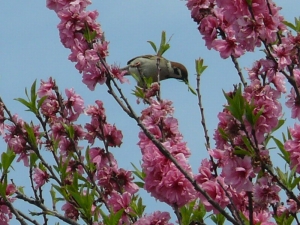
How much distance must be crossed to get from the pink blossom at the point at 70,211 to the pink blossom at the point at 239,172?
5.12ft

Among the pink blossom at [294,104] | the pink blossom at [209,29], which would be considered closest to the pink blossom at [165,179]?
the pink blossom at [294,104]

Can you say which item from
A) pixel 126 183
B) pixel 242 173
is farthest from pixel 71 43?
pixel 242 173

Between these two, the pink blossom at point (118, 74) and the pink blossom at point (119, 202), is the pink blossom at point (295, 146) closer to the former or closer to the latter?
the pink blossom at point (119, 202)

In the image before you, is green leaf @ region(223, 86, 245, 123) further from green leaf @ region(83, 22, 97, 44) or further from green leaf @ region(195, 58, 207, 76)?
green leaf @ region(195, 58, 207, 76)

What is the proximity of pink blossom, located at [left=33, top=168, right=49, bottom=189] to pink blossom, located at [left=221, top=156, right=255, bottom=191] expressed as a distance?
1840mm

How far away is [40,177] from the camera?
14.4 ft

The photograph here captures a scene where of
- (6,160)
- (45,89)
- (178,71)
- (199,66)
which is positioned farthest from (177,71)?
(6,160)

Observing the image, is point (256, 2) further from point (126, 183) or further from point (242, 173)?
point (126, 183)

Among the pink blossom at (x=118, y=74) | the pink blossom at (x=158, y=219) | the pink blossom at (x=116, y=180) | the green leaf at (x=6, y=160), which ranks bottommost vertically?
the pink blossom at (x=158, y=219)

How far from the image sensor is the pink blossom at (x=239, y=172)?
2881 mm

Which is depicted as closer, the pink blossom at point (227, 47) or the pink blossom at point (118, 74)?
the pink blossom at point (227, 47)

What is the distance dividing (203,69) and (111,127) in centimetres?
93

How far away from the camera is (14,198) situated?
402cm

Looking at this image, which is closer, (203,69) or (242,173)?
(242,173)
